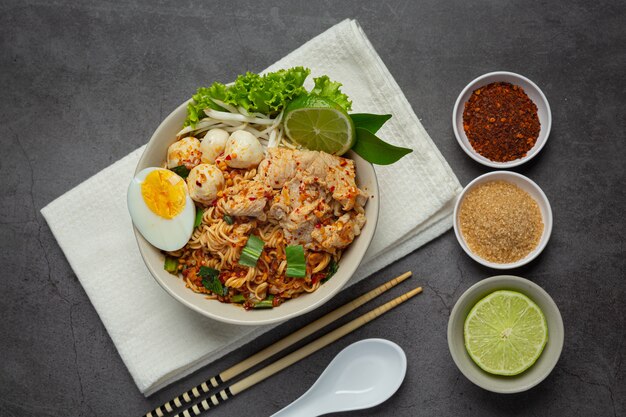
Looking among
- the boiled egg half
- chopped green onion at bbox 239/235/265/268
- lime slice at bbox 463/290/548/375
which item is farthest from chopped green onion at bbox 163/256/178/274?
lime slice at bbox 463/290/548/375

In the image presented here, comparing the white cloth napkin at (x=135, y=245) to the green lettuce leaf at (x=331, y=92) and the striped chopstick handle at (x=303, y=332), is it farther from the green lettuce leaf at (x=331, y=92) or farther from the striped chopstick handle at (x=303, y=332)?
the green lettuce leaf at (x=331, y=92)

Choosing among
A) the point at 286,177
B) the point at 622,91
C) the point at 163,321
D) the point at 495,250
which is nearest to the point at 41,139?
the point at 163,321

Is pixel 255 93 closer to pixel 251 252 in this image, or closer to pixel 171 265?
pixel 251 252

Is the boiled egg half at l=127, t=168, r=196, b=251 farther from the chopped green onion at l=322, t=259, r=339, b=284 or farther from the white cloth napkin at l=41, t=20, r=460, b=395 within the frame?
the chopped green onion at l=322, t=259, r=339, b=284

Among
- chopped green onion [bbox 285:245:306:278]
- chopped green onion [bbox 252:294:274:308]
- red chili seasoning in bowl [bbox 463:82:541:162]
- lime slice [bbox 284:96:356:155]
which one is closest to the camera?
lime slice [bbox 284:96:356:155]

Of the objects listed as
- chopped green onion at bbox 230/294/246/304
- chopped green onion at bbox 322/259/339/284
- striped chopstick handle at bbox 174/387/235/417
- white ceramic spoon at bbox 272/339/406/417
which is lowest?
white ceramic spoon at bbox 272/339/406/417
